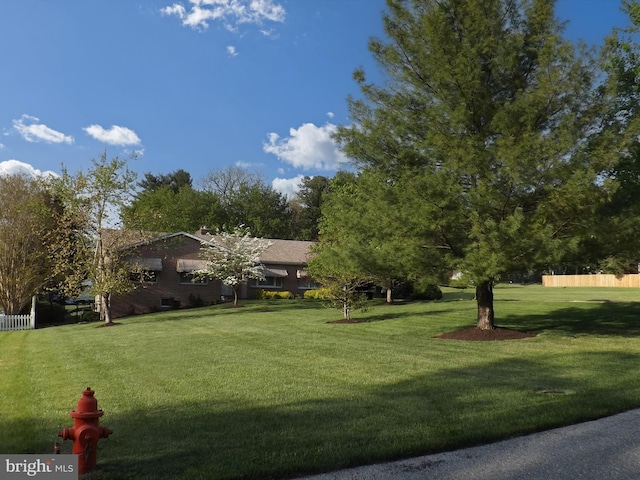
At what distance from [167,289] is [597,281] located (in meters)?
48.0

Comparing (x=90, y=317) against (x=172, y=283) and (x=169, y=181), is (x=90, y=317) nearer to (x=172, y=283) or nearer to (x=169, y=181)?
(x=172, y=283)

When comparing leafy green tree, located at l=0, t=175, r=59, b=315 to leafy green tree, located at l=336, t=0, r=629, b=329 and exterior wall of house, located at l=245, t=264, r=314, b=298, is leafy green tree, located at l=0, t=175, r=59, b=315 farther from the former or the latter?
leafy green tree, located at l=336, t=0, r=629, b=329

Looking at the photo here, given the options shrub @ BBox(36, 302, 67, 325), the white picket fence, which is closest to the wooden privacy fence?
shrub @ BBox(36, 302, 67, 325)

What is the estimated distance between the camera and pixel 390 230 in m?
13.8

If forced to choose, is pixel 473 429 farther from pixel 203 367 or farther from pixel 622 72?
pixel 622 72

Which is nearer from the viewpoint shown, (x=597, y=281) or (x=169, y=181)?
(x=597, y=281)

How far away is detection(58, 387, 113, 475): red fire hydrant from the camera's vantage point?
434 cm

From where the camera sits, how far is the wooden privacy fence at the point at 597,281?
54.1 meters

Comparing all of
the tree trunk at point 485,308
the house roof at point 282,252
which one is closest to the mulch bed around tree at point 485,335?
the tree trunk at point 485,308

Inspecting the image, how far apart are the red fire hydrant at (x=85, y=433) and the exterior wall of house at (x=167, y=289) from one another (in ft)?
90.6

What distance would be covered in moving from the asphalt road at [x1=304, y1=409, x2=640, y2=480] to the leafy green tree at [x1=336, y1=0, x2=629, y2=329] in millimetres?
6879

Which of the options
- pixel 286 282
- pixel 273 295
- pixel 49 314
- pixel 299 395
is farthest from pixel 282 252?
pixel 299 395

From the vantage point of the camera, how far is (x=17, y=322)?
24609 mm

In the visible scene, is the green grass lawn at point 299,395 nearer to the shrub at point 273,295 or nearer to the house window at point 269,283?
the shrub at point 273,295
